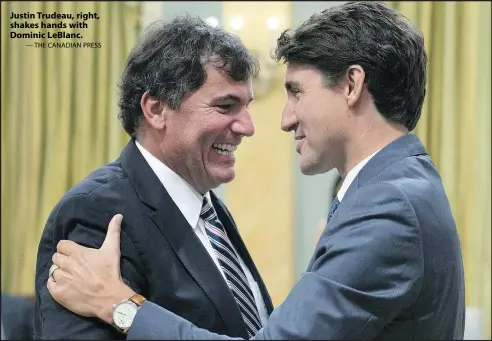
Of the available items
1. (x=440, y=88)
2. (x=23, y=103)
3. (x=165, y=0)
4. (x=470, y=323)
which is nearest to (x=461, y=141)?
(x=440, y=88)

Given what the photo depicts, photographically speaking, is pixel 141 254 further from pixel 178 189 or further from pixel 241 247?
pixel 241 247

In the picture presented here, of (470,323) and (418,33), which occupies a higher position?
(418,33)

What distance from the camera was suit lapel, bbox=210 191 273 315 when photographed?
2.09 meters

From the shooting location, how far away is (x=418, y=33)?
172 cm

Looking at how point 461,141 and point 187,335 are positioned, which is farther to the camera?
point 461,141

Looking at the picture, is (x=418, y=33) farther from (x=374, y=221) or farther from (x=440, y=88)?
(x=440, y=88)

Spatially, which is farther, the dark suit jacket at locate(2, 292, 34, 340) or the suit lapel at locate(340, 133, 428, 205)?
the dark suit jacket at locate(2, 292, 34, 340)

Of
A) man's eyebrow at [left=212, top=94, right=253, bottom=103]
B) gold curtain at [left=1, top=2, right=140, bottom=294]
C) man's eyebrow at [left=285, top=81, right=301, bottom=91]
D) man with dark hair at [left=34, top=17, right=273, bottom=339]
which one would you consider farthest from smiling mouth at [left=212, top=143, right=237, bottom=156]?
gold curtain at [left=1, top=2, right=140, bottom=294]

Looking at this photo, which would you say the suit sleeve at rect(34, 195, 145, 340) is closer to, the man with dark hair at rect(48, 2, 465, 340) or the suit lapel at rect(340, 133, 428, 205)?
the man with dark hair at rect(48, 2, 465, 340)

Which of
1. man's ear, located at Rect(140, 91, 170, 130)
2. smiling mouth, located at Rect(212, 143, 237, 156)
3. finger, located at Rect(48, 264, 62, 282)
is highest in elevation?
man's ear, located at Rect(140, 91, 170, 130)

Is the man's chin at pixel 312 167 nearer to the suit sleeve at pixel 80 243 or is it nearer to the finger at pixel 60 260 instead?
the suit sleeve at pixel 80 243

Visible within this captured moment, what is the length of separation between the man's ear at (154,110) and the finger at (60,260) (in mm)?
465

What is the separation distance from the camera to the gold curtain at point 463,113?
397 cm

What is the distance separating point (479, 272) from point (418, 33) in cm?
253
